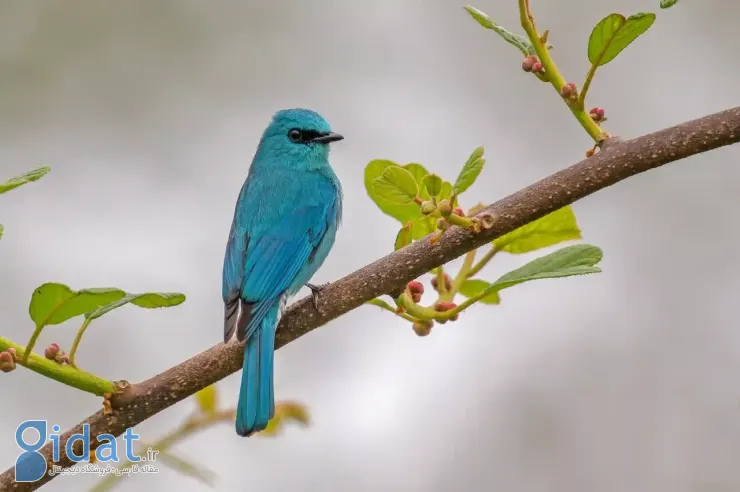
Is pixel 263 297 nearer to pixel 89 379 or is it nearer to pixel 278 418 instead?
pixel 278 418

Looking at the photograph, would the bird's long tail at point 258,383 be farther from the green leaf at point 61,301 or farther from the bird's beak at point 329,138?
the bird's beak at point 329,138

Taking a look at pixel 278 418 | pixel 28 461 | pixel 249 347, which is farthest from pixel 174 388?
pixel 249 347

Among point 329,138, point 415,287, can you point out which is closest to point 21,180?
point 415,287

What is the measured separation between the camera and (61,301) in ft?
4.57

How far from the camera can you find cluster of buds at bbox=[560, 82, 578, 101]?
140 centimetres

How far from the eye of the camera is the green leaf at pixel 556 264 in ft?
4.73

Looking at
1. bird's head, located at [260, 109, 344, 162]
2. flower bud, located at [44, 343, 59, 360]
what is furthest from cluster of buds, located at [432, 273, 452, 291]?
bird's head, located at [260, 109, 344, 162]

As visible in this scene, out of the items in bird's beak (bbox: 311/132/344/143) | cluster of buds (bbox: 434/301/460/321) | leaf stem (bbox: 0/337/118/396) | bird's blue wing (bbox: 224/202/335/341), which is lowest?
cluster of buds (bbox: 434/301/460/321)

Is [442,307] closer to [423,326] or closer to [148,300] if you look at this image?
[423,326]

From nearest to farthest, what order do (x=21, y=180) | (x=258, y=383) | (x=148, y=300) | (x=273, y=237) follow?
1. (x=21, y=180)
2. (x=148, y=300)
3. (x=258, y=383)
4. (x=273, y=237)

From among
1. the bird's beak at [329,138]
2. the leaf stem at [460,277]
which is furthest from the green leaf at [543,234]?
the bird's beak at [329,138]

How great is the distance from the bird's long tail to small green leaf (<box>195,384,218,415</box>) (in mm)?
132

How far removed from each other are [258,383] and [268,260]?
0.72m

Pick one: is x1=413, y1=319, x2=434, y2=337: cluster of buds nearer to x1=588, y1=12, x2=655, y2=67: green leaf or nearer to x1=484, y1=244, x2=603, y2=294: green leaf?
x1=484, y1=244, x2=603, y2=294: green leaf
